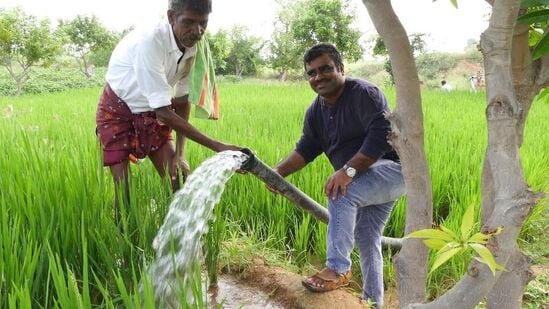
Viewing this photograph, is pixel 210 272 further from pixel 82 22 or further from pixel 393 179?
pixel 82 22

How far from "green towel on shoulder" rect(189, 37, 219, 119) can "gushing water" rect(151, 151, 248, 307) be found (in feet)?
1.71

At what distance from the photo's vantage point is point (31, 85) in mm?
16703

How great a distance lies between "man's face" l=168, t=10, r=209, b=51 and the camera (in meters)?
1.96

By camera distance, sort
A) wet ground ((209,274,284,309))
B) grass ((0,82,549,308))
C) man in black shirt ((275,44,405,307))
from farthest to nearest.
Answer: wet ground ((209,274,284,309)) → man in black shirt ((275,44,405,307)) → grass ((0,82,549,308))

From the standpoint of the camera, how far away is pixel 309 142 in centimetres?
227

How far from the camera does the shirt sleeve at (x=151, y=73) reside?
2.05 metres

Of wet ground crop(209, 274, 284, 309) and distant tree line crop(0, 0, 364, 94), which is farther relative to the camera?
distant tree line crop(0, 0, 364, 94)

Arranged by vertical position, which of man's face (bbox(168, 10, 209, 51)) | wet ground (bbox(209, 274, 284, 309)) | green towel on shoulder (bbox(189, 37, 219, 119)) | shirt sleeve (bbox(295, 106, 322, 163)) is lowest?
wet ground (bbox(209, 274, 284, 309))

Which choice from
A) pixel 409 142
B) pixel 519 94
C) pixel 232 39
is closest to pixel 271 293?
pixel 409 142

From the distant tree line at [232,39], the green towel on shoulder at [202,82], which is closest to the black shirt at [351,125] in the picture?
the green towel on shoulder at [202,82]

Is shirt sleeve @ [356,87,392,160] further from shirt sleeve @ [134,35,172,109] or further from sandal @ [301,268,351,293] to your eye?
shirt sleeve @ [134,35,172,109]

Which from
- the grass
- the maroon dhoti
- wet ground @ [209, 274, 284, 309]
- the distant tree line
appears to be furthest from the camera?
the distant tree line

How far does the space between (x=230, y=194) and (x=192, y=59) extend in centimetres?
92

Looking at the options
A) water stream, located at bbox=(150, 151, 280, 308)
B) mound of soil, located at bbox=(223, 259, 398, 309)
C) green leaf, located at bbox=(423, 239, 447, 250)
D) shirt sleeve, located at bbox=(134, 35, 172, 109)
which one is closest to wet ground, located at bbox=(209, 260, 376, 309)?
mound of soil, located at bbox=(223, 259, 398, 309)
